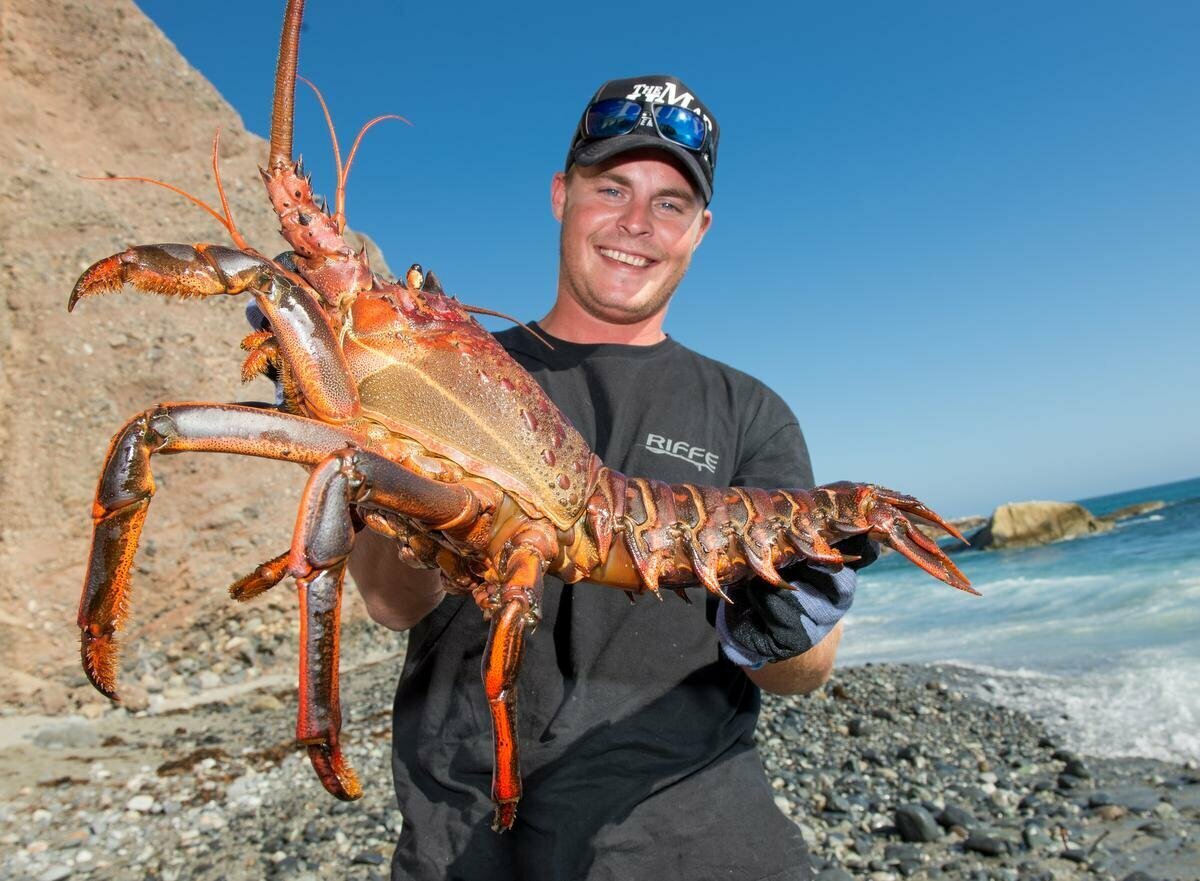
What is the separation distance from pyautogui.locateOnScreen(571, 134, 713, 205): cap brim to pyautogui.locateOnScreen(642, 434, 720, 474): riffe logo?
4.97 ft

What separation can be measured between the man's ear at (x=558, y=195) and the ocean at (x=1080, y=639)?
8.26m

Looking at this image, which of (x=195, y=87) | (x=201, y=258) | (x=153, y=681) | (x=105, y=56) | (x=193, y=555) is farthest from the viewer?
(x=195, y=87)

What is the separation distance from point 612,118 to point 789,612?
2717 mm

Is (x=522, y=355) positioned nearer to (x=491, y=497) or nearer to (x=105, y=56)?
(x=491, y=497)

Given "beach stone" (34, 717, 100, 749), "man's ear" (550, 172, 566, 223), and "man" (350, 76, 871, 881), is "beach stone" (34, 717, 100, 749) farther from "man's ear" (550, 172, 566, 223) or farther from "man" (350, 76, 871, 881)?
"man's ear" (550, 172, 566, 223)

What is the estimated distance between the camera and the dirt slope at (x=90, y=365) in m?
9.14

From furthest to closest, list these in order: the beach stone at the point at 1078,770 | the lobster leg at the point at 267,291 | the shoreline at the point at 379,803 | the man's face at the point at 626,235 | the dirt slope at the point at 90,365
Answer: the dirt slope at the point at 90,365 → the beach stone at the point at 1078,770 → the shoreline at the point at 379,803 → the man's face at the point at 626,235 → the lobster leg at the point at 267,291

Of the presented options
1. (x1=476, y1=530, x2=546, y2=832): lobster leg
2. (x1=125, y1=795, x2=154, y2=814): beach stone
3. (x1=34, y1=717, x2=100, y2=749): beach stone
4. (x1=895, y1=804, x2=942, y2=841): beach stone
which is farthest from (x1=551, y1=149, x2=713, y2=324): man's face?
(x1=34, y1=717, x2=100, y2=749): beach stone

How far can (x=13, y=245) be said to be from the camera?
10.3 m

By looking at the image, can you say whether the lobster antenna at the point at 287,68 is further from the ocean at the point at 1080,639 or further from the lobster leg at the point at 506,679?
the ocean at the point at 1080,639

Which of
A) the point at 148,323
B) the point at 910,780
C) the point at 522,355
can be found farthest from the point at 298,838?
the point at 148,323

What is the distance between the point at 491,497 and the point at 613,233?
6.60 ft

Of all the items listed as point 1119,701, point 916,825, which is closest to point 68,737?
point 916,825

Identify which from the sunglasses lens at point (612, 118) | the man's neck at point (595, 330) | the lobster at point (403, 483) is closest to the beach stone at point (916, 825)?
the lobster at point (403, 483)
